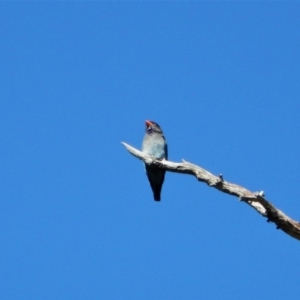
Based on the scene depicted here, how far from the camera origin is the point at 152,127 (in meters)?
14.1

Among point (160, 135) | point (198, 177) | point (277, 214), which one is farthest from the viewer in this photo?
point (160, 135)

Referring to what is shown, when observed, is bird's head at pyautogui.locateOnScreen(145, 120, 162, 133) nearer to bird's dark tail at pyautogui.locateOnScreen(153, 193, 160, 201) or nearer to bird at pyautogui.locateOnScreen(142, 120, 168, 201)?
bird at pyautogui.locateOnScreen(142, 120, 168, 201)

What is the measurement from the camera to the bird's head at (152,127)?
1404 cm

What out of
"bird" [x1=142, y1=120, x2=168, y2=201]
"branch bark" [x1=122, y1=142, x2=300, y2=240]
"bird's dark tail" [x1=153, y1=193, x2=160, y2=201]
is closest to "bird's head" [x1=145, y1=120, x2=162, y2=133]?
"bird" [x1=142, y1=120, x2=168, y2=201]

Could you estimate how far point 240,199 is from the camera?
9.00 m

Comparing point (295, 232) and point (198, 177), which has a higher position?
Result: point (198, 177)

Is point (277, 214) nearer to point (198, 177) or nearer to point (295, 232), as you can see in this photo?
point (295, 232)

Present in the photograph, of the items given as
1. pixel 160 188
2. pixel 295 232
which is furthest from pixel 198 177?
pixel 160 188

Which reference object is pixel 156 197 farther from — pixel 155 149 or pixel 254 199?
pixel 254 199

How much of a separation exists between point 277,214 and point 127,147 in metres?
2.77

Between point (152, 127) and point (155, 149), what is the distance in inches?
26.1

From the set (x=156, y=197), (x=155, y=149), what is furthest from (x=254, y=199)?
(x=156, y=197)

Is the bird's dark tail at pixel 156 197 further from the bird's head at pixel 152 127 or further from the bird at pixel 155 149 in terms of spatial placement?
the bird's head at pixel 152 127

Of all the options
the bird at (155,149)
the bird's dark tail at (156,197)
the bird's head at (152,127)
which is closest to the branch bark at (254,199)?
the bird at (155,149)
